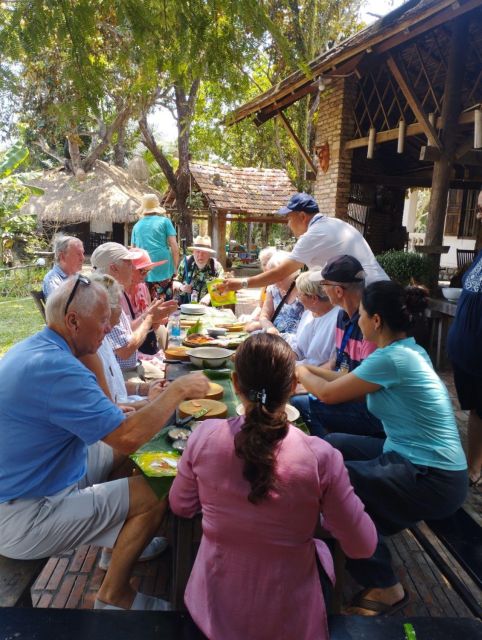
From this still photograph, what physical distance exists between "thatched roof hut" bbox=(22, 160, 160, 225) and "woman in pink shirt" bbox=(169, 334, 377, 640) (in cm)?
1981

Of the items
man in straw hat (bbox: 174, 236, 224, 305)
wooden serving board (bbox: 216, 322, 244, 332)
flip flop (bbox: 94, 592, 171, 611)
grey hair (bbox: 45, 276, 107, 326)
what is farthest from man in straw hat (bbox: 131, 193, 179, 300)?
flip flop (bbox: 94, 592, 171, 611)

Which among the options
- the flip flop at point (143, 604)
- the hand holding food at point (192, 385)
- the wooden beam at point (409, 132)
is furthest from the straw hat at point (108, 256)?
the wooden beam at point (409, 132)

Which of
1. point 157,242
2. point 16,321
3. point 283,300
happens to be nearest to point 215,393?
point 283,300

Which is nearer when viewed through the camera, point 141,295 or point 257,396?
point 257,396

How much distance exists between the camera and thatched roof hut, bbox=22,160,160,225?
20.2 meters

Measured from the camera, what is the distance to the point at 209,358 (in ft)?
9.86

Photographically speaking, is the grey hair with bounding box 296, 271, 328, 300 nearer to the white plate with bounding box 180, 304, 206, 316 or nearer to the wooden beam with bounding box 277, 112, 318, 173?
the white plate with bounding box 180, 304, 206, 316

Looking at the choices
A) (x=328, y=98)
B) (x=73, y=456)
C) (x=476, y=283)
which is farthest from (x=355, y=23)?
(x=73, y=456)

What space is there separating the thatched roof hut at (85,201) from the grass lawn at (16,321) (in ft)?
29.9

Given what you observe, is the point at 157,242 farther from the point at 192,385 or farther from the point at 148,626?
the point at 148,626

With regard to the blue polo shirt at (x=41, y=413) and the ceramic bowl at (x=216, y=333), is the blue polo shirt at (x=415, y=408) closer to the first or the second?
the blue polo shirt at (x=41, y=413)

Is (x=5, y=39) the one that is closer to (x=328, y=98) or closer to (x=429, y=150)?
(x=429, y=150)

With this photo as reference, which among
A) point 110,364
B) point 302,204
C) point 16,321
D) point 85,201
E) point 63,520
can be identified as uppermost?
point 85,201

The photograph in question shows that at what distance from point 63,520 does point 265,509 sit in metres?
1.02
